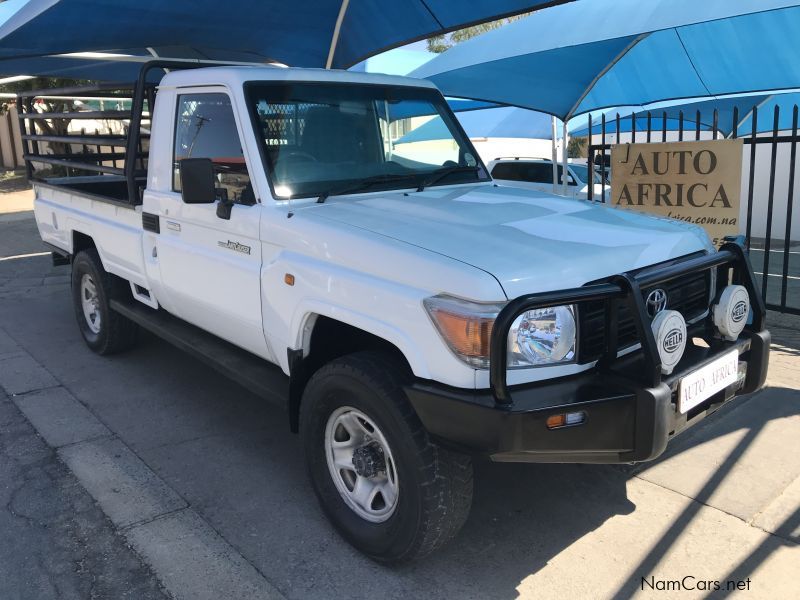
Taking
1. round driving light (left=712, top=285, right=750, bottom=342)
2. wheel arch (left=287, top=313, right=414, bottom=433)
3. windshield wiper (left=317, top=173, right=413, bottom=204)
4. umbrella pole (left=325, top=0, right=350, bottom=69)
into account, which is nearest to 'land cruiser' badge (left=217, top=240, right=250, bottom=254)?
windshield wiper (left=317, top=173, right=413, bottom=204)

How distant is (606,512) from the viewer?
137 inches

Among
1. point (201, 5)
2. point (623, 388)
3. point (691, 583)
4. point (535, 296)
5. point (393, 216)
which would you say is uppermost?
point (201, 5)

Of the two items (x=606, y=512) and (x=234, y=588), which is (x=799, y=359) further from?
(x=234, y=588)

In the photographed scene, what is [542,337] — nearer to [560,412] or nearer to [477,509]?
[560,412]

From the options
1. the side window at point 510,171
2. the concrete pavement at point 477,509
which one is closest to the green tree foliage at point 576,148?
the side window at point 510,171

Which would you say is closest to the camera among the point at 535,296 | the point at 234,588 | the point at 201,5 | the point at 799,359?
the point at 535,296

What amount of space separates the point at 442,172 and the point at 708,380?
2027 mm

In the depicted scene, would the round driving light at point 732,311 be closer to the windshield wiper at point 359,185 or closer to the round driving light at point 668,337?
the round driving light at point 668,337

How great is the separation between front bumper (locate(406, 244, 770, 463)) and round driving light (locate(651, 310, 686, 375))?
62mm

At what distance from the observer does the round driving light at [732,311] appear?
3074 mm

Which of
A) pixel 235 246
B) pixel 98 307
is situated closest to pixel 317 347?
pixel 235 246

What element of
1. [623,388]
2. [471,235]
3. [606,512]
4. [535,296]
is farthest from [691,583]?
[471,235]

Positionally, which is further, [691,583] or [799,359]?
[799,359]

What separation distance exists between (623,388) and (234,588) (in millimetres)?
1808
